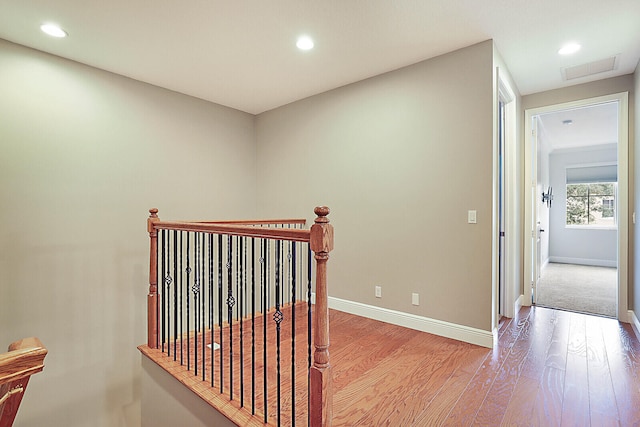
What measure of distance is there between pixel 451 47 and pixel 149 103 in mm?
3262

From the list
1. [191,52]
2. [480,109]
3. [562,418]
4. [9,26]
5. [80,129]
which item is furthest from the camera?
[80,129]

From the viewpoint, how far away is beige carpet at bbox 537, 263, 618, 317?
13.1 ft

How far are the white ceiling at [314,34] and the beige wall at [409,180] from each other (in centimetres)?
31

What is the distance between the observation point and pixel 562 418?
→ 1819 mm

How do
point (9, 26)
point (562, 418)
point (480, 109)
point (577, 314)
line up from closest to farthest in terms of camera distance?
point (562, 418)
point (9, 26)
point (480, 109)
point (577, 314)

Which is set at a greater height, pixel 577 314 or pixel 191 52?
pixel 191 52

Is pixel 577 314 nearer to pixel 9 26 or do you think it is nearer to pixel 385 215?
pixel 385 215

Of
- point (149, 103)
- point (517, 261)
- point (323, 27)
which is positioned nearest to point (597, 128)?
point (517, 261)

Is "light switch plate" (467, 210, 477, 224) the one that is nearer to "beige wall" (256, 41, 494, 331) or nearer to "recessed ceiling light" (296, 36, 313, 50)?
"beige wall" (256, 41, 494, 331)

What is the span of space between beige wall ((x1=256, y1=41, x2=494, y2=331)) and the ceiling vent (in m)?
1.24

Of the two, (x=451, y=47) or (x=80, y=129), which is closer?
(x=451, y=47)

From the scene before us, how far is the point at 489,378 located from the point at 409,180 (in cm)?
180

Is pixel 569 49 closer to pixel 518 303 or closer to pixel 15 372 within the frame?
pixel 518 303

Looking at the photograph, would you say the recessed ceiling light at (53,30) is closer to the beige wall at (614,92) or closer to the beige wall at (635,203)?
the beige wall at (614,92)
